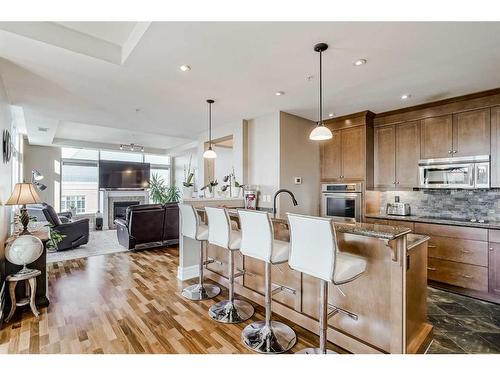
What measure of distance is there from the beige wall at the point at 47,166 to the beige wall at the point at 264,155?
22.1ft

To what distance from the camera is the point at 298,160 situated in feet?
14.2

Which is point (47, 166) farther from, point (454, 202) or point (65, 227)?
point (454, 202)

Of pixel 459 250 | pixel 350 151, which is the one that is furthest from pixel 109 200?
pixel 459 250

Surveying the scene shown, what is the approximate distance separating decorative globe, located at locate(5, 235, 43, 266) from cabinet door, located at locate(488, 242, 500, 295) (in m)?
5.13

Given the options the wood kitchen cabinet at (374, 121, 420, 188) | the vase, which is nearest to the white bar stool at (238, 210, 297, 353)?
the vase

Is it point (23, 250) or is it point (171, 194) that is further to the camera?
point (171, 194)

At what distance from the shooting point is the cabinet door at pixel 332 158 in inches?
175

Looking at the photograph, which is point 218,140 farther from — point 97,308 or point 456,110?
point 456,110

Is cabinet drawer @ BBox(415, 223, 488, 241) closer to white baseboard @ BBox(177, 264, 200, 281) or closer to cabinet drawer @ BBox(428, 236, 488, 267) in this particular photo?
cabinet drawer @ BBox(428, 236, 488, 267)

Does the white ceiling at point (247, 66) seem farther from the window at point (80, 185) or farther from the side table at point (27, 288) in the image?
the window at point (80, 185)

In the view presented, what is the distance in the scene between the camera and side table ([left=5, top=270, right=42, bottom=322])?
251 centimetres

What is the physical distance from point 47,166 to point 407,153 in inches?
370

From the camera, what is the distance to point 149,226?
5215mm
